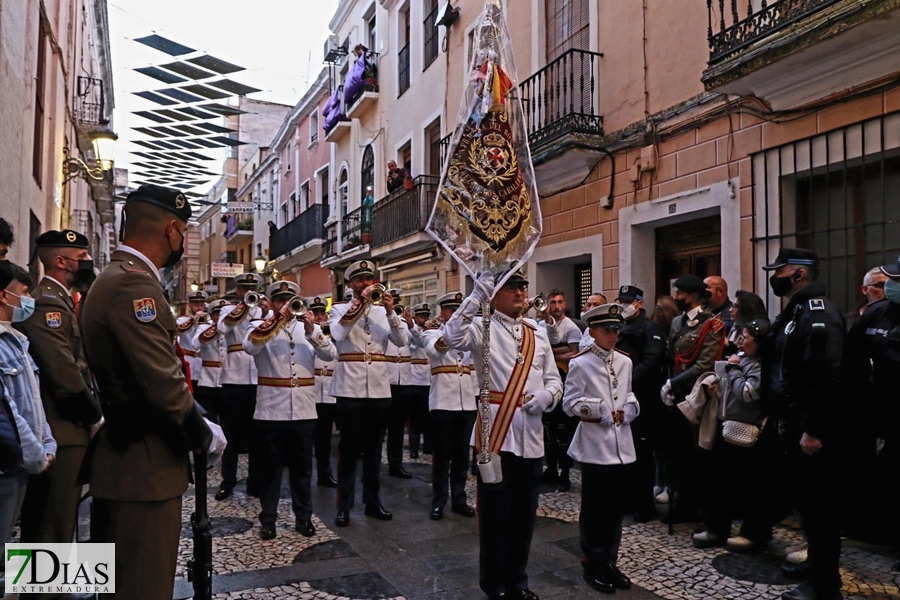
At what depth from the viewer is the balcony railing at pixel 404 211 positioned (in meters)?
14.7

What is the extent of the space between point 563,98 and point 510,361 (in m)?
7.06

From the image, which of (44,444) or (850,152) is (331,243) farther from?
(44,444)

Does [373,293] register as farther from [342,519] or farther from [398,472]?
[398,472]

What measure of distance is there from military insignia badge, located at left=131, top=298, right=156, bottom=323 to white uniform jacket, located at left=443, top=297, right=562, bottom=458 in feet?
6.10

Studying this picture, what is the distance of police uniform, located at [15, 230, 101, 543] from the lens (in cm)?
393

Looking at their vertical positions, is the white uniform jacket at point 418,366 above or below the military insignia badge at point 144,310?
below

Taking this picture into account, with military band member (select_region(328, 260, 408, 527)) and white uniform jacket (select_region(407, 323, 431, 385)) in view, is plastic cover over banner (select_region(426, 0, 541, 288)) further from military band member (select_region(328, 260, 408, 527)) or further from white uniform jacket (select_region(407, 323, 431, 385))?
white uniform jacket (select_region(407, 323, 431, 385))

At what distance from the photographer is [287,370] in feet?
19.2

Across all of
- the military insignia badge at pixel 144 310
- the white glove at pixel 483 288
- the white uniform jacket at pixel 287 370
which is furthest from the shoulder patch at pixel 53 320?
the white glove at pixel 483 288

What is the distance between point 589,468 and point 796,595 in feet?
4.46

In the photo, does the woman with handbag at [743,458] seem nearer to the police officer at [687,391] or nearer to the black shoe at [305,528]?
the police officer at [687,391]

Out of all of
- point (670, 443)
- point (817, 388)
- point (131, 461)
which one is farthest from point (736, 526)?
point (131, 461)

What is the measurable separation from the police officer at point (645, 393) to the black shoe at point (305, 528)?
2.70 meters

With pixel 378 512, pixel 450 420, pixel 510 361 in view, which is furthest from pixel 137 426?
pixel 450 420
